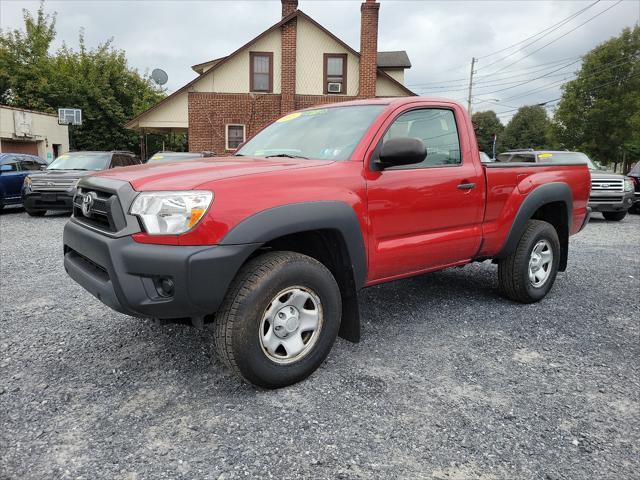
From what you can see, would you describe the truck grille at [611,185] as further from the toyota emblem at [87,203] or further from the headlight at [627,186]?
the toyota emblem at [87,203]

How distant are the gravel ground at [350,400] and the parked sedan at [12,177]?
868 centimetres

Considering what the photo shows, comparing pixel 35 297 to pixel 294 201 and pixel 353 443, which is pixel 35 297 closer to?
pixel 294 201

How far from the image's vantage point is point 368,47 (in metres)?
21.2

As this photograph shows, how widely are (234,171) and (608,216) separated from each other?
41.0 ft

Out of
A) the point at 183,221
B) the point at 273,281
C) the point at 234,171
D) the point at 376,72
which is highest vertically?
the point at 376,72

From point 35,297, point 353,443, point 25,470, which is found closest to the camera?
point 25,470

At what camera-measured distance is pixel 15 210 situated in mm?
12711

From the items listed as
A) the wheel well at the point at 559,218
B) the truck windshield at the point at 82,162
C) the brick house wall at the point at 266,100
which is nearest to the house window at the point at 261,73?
the brick house wall at the point at 266,100

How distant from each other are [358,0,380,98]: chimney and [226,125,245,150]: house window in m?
5.68

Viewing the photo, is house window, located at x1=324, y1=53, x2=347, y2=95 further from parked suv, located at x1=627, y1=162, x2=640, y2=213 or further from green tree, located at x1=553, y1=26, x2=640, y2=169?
green tree, located at x1=553, y1=26, x2=640, y2=169

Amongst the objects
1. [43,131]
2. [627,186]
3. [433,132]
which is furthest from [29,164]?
[43,131]

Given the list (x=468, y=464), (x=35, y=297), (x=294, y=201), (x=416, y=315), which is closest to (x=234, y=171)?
(x=294, y=201)

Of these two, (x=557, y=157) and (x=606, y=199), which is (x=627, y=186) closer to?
(x=606, y=199)

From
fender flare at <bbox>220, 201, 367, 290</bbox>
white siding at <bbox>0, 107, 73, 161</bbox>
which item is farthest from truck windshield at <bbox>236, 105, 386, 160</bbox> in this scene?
white siding at <bbox>0, 107, 73, 161</bbox>
